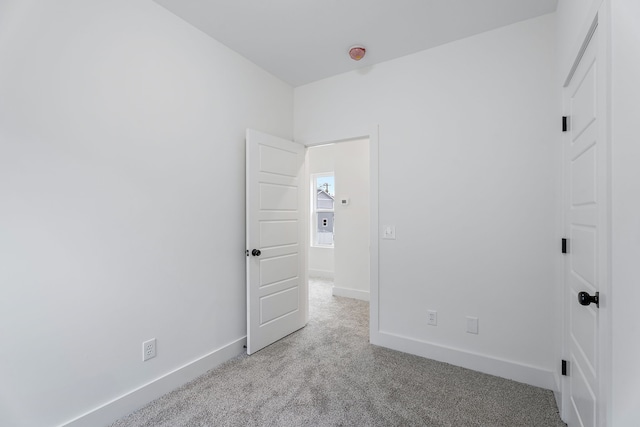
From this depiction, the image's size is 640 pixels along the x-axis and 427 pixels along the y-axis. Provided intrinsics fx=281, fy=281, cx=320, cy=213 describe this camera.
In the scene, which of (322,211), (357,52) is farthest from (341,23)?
(322,211)

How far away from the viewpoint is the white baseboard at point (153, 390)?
165 cm

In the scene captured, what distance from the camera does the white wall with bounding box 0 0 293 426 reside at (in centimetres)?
142

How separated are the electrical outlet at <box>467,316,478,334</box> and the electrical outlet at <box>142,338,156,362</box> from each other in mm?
2436

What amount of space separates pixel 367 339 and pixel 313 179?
371cm

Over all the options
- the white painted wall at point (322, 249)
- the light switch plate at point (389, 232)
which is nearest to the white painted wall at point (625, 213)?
the light switch plate at point (389, 232)

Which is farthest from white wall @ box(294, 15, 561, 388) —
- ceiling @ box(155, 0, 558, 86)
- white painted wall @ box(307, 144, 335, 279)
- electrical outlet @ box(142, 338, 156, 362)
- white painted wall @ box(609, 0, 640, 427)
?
white painted wall @ box(307, 144, 335, 279)

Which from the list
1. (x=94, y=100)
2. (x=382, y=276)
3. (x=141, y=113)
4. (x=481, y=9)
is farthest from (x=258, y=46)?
(x=382, y=276)

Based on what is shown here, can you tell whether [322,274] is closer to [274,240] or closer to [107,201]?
[274,240]

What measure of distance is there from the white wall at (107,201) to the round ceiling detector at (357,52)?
3.60 feet

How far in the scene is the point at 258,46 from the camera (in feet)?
8.26

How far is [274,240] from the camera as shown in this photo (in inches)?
112

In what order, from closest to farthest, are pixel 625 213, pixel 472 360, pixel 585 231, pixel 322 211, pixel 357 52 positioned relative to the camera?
1. pixel 625 213
2. pixel 585 231
3. pixel 472 360
4. pixel 357 52
5. pixel 322 211

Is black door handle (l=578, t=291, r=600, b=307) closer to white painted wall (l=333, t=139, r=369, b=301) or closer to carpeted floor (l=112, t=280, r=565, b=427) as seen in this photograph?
carpeted floor (l=112, t=280, r=565, b=427)

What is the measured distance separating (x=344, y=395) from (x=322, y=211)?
13.9 ft
